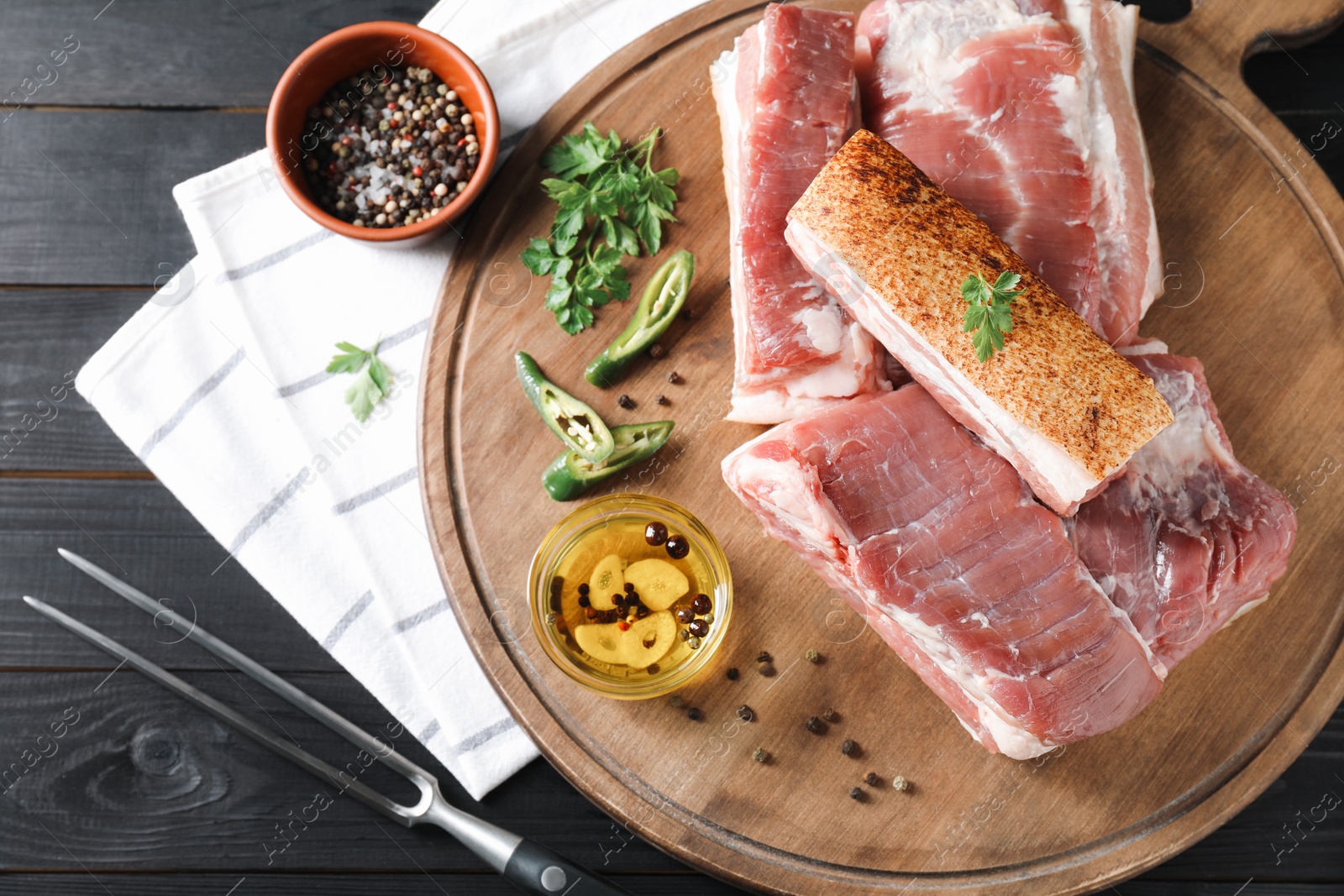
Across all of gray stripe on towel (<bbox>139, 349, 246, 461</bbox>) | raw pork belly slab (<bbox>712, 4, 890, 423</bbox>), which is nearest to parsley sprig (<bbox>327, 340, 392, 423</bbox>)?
gray stripe on towel (<bbox>139, 349, 246, 461</bbox>)

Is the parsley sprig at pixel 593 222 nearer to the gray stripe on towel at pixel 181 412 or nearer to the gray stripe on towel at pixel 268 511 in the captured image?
the gray stripe on towel at pixel 268 511

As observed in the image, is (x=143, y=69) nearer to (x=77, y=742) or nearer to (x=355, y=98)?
(x=355, y=98)

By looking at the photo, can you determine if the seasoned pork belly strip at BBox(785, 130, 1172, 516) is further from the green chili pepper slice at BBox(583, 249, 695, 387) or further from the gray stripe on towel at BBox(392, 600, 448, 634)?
the gray stripe on towel at BBox(392, 600, 448, 634)

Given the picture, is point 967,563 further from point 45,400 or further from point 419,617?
point 45,400

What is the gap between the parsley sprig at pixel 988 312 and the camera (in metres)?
2.98

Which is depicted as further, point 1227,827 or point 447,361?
point 1227,827

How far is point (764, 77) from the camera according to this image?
11.0ft

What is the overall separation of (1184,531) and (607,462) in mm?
2170

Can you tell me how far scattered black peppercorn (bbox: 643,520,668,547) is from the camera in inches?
135

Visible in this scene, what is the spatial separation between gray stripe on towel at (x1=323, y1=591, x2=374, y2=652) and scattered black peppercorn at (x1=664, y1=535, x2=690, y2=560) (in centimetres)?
145

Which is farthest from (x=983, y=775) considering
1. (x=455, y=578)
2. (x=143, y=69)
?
(x=143, y=69)

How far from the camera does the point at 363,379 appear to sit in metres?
3.89

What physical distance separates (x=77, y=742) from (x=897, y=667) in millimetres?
3718

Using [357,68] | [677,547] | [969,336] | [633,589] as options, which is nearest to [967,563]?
[969,336]
